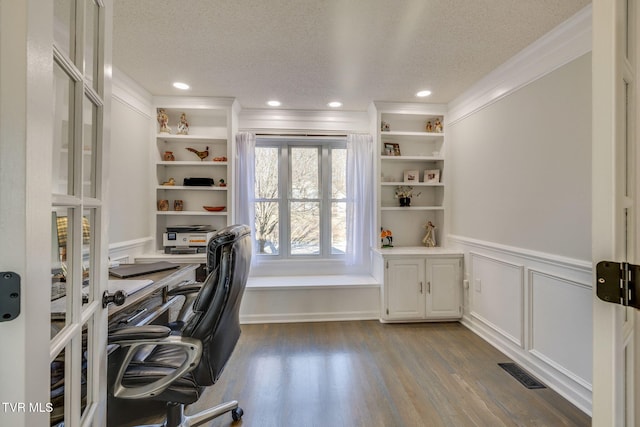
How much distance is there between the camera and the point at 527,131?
223 cm

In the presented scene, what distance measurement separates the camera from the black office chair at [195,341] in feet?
4.00

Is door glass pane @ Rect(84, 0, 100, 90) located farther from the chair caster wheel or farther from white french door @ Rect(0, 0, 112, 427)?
the chair caster wheel

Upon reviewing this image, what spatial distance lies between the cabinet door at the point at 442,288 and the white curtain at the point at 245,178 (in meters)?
2.12

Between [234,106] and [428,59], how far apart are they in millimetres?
2056

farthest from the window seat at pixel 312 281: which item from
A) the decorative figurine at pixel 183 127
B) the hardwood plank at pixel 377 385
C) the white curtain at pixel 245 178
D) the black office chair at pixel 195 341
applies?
the decorative figurine at pixel 183 127

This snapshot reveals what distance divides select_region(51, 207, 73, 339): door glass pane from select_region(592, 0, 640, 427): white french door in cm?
132

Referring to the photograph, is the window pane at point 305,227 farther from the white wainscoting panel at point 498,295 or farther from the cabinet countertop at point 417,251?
the white wainscoting panel at point 498,295

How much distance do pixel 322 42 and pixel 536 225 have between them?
2.11m

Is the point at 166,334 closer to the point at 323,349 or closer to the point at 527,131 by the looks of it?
the point at 323,349

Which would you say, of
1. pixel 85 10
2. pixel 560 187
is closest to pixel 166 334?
pixel 85 10

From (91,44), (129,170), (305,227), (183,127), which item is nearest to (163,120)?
(183,127)

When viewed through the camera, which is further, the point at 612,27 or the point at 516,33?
the point at 516,33

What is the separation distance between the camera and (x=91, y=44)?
82cm

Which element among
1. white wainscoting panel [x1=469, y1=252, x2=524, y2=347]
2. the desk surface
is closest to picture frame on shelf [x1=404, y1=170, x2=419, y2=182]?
white wainscoting panel [x1=469, y1=252, x2=524, y2=347]
